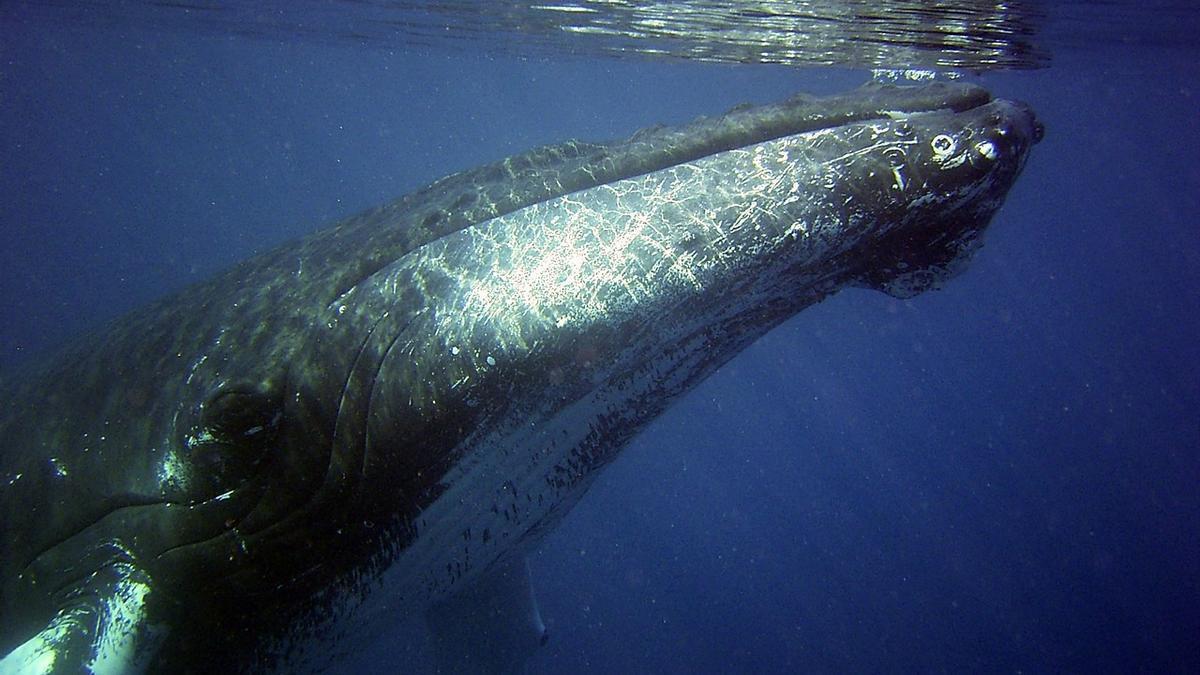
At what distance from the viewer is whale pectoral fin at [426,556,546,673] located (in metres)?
6.82

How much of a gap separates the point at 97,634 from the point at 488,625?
4275mm

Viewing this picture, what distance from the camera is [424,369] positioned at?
11.2ft

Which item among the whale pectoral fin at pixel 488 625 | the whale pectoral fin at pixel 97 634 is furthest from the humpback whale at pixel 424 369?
the whale pectoral fin at pixel 488 625

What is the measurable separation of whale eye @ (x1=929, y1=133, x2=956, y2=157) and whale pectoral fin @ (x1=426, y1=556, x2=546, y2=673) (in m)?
5.06

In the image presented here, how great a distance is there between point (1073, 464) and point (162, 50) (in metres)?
105

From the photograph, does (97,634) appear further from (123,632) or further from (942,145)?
(942,145)

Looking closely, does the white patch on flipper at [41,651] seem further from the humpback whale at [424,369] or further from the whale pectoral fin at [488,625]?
the whale pectoral fin at [488,625]

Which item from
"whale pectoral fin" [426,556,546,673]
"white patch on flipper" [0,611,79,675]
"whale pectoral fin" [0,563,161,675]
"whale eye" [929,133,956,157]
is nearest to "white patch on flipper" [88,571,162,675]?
"whale pectoral fin" [0,563,161,675]

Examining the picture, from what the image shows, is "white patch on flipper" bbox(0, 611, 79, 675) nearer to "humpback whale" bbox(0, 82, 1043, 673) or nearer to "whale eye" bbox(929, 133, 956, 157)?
"humpback whale" bbox(0, 82, 1043, 673)

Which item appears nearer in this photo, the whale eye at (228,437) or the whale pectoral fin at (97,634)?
the whale pectoral fin at (97,634)

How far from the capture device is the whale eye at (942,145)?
3307 millimetres

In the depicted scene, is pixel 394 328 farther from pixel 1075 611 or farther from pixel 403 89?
pixel 403 89

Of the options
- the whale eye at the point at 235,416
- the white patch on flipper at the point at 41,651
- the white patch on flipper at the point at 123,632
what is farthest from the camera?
the whale eye at the point at 235,416

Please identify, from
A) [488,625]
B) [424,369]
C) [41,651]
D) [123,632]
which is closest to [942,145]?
[424,369]
